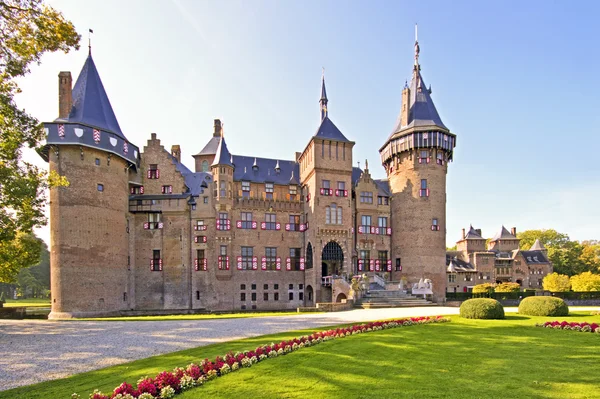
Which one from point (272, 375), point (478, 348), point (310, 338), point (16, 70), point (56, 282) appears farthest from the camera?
point (56, 282)

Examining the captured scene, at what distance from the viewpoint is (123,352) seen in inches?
468

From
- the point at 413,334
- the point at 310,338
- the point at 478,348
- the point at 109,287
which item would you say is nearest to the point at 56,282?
the point at 109,287

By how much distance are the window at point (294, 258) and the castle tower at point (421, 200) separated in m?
10.4

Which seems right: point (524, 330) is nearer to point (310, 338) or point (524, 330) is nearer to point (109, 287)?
point (310, 338)

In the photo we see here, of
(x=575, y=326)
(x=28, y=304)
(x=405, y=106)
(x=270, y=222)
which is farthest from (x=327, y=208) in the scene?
(x=28, y=304)

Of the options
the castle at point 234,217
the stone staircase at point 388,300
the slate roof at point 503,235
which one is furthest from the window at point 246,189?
the slate roof at point 503,235

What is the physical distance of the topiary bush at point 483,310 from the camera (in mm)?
18578

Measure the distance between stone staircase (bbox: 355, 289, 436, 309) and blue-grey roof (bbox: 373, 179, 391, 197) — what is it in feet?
41.2

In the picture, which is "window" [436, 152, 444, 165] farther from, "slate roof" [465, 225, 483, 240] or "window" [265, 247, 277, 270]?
"slate roof" [465, 225, 483, 240]

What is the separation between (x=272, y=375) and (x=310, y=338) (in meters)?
3.96

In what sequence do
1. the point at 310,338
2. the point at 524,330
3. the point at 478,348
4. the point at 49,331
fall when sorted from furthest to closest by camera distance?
the point at 49,331
the point at 524,330
the point at 310,338
the point at 478,348

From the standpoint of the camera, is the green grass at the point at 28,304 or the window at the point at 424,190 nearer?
the window at the point at 424,190

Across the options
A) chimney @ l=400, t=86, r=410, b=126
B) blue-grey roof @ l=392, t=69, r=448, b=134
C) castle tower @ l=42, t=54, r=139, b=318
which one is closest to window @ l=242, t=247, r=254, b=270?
castle tower @ l=42, t=54, r=139, b=318

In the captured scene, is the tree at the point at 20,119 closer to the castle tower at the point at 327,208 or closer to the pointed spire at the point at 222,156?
the pointed spire at the point at 222,156
